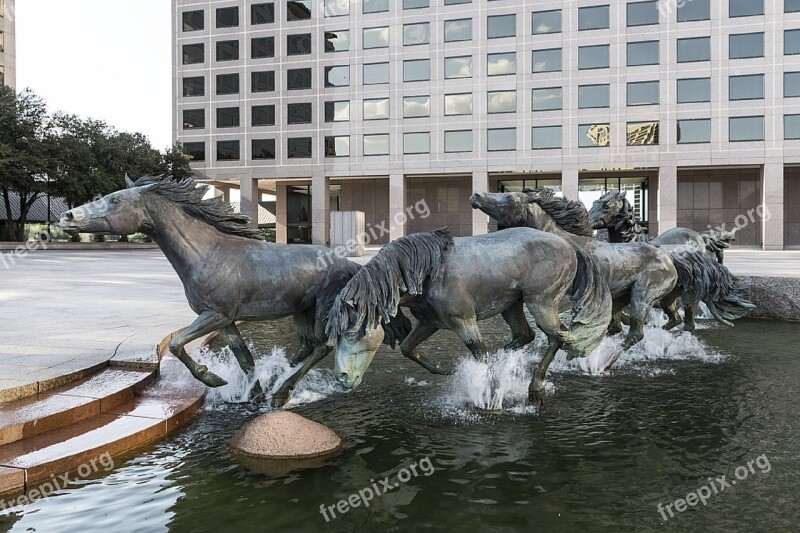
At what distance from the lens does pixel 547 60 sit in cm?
4953

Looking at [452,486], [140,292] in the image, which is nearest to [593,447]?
[452,486]

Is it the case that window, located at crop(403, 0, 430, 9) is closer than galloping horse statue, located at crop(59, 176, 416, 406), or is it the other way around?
galloping horse statue, located at crop(59, 176, 416, 406)

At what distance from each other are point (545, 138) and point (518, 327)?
150ft

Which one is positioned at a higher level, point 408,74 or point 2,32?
point 2,32

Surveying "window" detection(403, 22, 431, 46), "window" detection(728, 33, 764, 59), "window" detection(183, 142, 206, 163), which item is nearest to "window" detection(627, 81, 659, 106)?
"window" detection(728, 33, 764, 59)

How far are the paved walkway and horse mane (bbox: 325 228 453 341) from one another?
9.98 feet

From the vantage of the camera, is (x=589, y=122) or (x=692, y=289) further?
(x=589, y=122)

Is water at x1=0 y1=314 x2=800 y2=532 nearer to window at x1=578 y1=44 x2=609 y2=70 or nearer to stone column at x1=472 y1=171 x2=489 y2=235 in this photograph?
stone column at x1=472 y1=171 x2=489 y2=235

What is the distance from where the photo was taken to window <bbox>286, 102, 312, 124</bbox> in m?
54.8

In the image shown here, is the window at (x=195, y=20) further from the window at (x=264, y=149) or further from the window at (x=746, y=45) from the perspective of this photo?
the window at (x=746, y=45)

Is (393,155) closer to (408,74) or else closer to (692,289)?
(408,74)

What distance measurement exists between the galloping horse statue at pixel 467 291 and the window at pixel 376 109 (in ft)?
159

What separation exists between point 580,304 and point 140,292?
1219 cm

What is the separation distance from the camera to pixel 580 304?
5.93m
